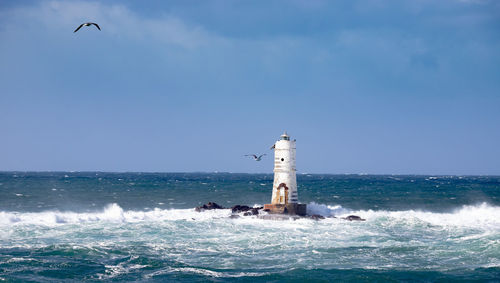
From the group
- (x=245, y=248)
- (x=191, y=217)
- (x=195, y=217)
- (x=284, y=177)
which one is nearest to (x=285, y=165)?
(x=284, y=177)

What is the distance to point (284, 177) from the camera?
103ft

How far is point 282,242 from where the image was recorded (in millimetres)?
24078

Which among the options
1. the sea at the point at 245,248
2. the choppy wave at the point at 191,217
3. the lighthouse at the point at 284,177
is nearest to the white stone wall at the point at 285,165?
the lighthouse at the point at 284,177

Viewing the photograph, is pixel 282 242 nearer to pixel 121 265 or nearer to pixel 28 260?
pixel 121 265

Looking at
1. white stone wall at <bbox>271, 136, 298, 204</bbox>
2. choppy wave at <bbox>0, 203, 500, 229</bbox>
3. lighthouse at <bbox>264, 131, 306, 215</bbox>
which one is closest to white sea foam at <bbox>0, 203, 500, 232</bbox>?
choppy wave at <bbox>0, 203, 500, 229</bbox>

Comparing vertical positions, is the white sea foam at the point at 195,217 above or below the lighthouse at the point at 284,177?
below

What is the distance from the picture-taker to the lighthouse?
3155 cm

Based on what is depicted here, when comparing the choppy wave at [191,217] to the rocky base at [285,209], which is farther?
the rocky base at [285,209]

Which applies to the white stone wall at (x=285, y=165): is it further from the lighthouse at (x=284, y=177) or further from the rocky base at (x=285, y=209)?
the rocky base at (x=285, y=209)

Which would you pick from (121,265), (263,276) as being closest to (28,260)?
(121,265)

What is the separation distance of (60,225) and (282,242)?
11834mm

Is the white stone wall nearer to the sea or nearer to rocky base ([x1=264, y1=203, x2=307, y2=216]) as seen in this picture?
rocky base ([x1=264, y1=203, x2=307, y2=216])

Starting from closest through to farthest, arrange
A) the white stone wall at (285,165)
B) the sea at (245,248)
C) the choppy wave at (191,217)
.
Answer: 1. the sea at (245,248)
2. the choppy wave at (191,217)
3. the white stone wall at (285,165)

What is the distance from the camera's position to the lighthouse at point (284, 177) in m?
31.5
